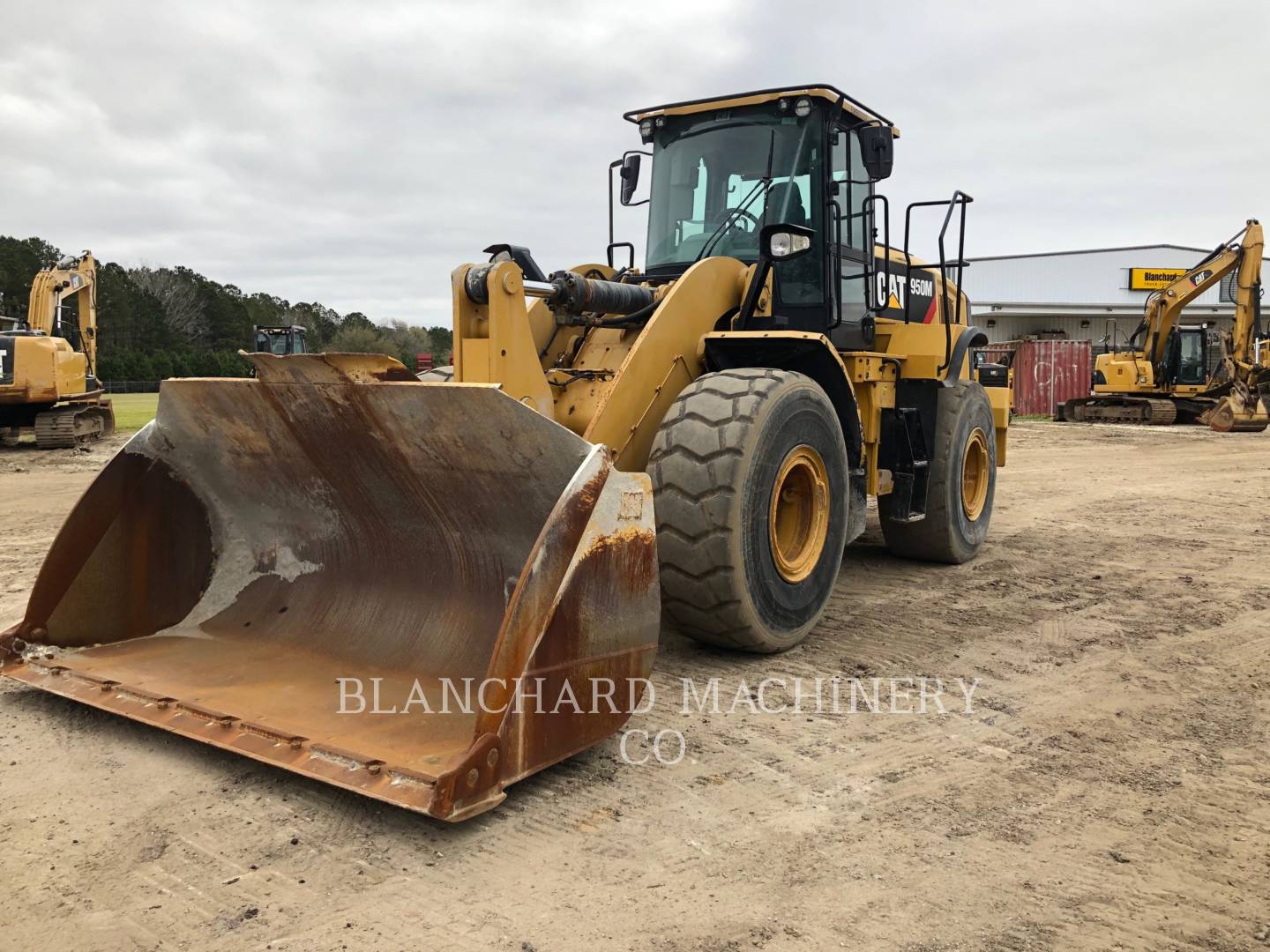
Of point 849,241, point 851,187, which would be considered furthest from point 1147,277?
point 849,241

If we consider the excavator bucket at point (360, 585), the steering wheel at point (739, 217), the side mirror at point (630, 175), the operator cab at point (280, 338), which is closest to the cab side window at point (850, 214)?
the steering wheel at point (739, 217)

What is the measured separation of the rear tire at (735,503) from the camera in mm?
4133

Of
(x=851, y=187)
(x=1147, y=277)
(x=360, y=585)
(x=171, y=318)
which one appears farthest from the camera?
(x=171, y=318)

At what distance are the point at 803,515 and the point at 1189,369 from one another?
67.6 ft

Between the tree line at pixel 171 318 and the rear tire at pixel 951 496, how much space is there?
3334 cm

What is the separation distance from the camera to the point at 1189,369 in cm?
2217

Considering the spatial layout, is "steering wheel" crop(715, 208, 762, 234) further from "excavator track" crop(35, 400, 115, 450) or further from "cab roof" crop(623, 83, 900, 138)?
"excavator track" crop(35, 400, 115, 450)

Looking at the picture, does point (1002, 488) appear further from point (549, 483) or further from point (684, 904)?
point (684, 904)

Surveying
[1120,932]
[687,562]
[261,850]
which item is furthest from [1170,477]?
[261,850]

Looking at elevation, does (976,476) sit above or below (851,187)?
below

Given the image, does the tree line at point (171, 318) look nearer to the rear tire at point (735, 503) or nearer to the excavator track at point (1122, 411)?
the excavator track at point (1122, 411)

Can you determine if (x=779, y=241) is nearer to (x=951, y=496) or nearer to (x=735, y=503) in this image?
(x=735, y=503)

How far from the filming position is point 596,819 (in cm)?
309

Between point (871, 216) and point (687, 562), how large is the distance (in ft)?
9.49
